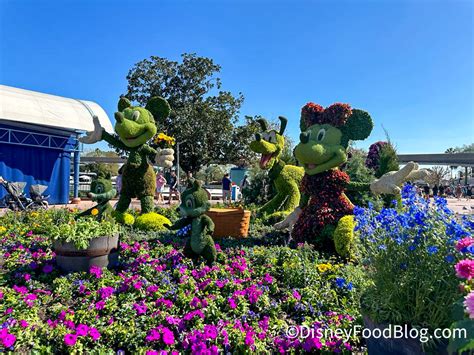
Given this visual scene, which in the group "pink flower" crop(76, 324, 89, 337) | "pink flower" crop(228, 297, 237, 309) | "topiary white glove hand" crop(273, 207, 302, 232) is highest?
"topiary white glove hand" crop(273, 207, 302, 232)

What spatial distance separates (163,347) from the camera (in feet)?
8.63

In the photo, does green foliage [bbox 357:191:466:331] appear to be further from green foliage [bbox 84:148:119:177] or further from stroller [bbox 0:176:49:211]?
stroller [bbox 0:176:49:211]

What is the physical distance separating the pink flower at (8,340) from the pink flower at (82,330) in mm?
407

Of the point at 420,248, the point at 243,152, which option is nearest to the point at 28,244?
the point at 420,248

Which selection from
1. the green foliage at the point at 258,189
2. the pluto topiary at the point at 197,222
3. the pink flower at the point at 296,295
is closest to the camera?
the pink flower at the point at 296,295

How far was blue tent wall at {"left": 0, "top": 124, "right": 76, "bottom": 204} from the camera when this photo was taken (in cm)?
1259

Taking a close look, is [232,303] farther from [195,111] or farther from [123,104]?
[195,111]

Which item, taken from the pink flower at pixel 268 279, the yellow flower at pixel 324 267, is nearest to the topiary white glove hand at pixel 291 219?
the yellow flower at pixel 324 267

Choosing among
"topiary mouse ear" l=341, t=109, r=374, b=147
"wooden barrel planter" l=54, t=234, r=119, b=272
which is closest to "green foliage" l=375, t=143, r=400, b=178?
"topiary mouse ear" l=341, t=109, r=374, b=147

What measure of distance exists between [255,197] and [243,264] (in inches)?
250

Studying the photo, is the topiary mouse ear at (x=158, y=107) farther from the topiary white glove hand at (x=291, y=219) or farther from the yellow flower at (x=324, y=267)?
the yellow flower at (x=324, y=267)

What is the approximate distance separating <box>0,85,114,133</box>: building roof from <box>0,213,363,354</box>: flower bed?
976 centimetres

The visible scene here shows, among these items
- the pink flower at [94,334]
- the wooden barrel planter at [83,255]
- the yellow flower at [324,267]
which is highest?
the wooden barrel planter at [83,255]

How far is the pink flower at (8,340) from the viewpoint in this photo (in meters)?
2.42
